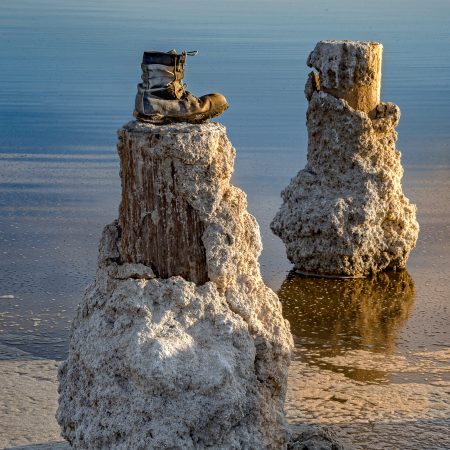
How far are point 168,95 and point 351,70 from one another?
12.7ft

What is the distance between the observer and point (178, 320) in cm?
486

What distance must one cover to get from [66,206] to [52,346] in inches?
179

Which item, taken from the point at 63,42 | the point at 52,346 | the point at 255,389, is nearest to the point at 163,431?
the point at 255,389

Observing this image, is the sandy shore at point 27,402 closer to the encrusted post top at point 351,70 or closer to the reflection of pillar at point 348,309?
the reflection of pillar at point 348,309

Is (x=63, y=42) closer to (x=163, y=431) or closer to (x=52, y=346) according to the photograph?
(x=52, y=346)

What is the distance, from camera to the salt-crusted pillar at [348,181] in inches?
347

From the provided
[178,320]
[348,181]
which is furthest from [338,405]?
[348,181]

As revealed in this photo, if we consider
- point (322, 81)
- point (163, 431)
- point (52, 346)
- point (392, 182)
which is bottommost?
point (52, 346)

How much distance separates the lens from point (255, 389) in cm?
483

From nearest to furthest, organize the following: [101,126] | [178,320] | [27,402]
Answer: [178,320], [27,402], [101,126]

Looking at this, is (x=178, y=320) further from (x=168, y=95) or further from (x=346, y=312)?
(x=346, y=312)

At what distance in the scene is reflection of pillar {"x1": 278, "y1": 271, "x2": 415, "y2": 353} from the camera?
7590 mm

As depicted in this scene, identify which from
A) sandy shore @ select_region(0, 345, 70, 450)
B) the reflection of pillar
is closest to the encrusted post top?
the reflection of pillar

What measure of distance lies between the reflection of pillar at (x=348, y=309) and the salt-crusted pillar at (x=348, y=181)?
0.18 m
